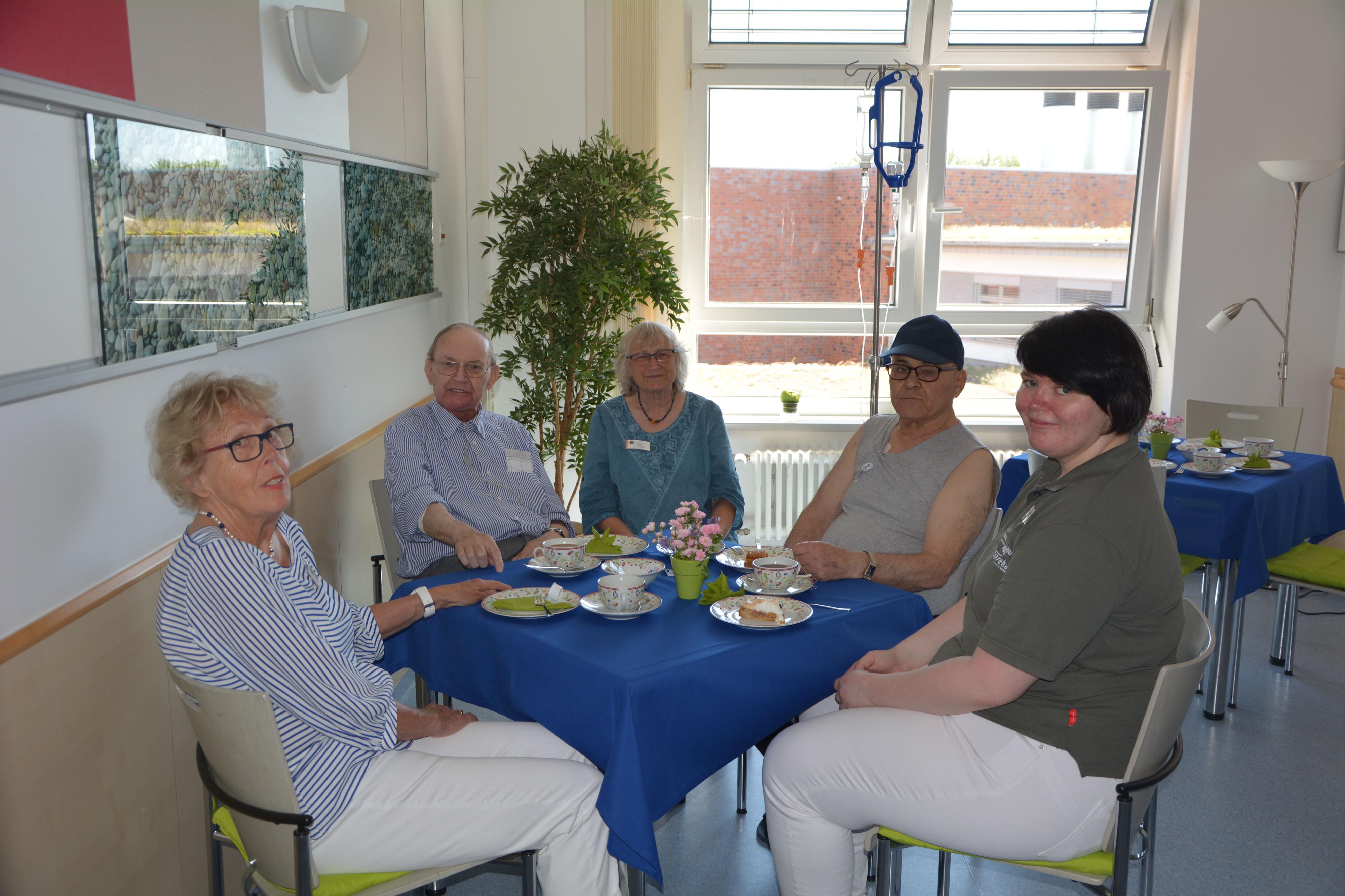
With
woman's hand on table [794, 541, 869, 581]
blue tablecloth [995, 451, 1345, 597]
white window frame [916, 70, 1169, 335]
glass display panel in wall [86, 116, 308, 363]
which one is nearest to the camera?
glass display panel in wall [86, 116, 308, 363]

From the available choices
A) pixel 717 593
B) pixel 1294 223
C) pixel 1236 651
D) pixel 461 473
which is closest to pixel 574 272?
pixel 461 473

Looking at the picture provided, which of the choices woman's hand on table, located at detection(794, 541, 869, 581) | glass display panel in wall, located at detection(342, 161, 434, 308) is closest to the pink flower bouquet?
woman's hand on table, located at detection(794, 541, 869, 581)

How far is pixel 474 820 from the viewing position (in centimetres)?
171

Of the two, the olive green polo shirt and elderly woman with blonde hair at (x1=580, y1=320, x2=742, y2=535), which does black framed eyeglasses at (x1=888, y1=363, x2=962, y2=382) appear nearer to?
elderly woman with blonde hair at (x1=580, y1=320, x2=742, y2=535)

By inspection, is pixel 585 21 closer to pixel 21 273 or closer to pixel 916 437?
pixel 916 437

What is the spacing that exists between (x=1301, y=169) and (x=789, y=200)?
252cm

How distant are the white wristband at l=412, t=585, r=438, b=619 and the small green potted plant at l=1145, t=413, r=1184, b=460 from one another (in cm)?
286

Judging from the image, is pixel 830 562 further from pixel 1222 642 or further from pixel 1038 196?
pixel 1038 196

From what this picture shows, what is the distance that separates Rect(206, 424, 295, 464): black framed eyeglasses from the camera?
5.46 feet

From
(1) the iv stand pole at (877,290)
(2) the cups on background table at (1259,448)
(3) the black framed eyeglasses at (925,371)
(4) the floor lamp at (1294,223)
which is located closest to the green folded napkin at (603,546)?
(3) the black framed eyeglasses at (925,371)

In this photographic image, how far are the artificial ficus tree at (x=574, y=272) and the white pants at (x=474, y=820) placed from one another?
8.28 ft

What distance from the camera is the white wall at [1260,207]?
494cm

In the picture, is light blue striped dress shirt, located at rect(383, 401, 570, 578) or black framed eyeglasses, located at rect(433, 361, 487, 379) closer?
light blue striped dress shirt, located at rect(383, 401, 570, 578)

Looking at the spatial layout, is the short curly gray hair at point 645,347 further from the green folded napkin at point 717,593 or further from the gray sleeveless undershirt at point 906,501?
the green folded napkin at point 717,593
